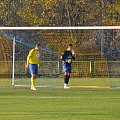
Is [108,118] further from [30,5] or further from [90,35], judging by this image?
[30,5]

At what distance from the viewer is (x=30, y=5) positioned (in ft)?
156

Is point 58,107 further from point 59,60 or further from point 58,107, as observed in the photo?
point 59,60

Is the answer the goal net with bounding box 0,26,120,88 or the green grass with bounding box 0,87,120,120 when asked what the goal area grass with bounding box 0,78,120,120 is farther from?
the goal net with bounding box 0,26,120,88

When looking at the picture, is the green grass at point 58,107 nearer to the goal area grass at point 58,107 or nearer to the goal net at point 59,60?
the goal area grass at point 58,107

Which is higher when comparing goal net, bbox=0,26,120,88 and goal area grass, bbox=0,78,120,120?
goal net, bbox=0,26,120,88

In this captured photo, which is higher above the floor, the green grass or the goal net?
the goal net

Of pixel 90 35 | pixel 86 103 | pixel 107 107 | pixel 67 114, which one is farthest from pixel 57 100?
pixel 90 35

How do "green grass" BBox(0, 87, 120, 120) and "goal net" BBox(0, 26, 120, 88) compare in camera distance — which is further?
"goal net" BBox(0, 26, 120, 88)

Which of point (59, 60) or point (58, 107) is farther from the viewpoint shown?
point (59, 60)

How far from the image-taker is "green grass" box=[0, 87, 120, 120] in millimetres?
12977

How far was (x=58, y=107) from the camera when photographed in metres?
15.0

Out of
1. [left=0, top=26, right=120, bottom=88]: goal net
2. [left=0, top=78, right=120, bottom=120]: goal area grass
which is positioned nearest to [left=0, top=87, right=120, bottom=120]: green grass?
[left=0, top=78, right=120, bottom=120]: goal area grass

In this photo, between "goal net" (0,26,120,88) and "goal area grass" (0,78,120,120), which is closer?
"goal area grass" (0,78,120,120)

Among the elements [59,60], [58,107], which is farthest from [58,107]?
[59,60]
